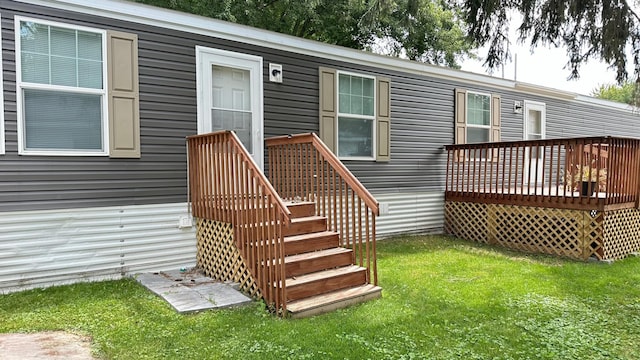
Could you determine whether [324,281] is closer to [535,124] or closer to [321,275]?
[321,275]

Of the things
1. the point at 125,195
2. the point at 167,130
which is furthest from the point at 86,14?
the point at 125,195

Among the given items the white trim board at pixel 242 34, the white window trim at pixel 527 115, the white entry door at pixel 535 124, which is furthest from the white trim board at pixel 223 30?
the white entry door at pixel 535 124

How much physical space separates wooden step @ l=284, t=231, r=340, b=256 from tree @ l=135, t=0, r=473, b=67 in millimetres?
7887

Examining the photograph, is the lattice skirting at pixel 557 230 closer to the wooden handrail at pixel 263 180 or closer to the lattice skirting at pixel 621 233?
the lattice skirting at pixel 621 233

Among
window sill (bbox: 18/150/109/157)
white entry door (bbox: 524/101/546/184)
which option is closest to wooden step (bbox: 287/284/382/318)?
window sill (bbox: 18/150/109/157)

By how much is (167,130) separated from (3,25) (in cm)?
183

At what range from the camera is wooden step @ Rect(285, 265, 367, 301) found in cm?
395

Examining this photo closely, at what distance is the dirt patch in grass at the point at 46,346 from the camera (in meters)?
2.91

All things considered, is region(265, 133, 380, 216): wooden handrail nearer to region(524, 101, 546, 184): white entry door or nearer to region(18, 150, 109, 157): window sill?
region(18, 150, 109, 157): window sill

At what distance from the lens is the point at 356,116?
7047 mm

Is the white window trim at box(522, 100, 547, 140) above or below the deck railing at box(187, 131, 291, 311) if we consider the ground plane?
above

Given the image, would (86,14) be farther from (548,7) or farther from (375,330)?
(548,7)

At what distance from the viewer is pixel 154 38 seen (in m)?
5.10

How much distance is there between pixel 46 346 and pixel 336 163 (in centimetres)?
296
